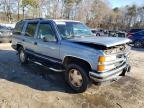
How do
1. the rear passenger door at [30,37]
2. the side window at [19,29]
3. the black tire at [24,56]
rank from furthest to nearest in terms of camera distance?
the side window at [19,29]
the black tire at [24,56]
the rear passenger door at [30,37]

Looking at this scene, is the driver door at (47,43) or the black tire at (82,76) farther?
the driver door at (47,43)

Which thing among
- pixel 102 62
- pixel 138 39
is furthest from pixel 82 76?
pixel 138 39

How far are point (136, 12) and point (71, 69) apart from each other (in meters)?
64.2

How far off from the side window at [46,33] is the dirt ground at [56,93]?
138cm

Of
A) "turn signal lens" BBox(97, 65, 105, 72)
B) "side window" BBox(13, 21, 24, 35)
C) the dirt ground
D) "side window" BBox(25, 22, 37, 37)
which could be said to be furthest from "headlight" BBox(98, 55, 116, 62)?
"side window" BBox(13, 21, 24, 35)

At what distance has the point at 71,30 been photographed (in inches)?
258

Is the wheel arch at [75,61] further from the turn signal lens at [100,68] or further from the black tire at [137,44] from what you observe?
the black tire at [137,44]

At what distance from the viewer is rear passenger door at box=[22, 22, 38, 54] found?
7.47 m

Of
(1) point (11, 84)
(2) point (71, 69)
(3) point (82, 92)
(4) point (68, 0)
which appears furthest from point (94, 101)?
(4) point (68, 0)

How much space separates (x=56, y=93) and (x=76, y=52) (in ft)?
4.16

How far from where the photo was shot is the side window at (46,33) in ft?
20.7

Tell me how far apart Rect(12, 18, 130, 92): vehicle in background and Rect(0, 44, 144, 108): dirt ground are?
0.45 meters

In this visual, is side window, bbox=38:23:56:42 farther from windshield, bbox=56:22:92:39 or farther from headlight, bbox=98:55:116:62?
headlight, bbox=98:55:116:62

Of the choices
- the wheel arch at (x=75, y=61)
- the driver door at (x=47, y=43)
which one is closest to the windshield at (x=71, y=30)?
the driver door at (x=47, y=43)
